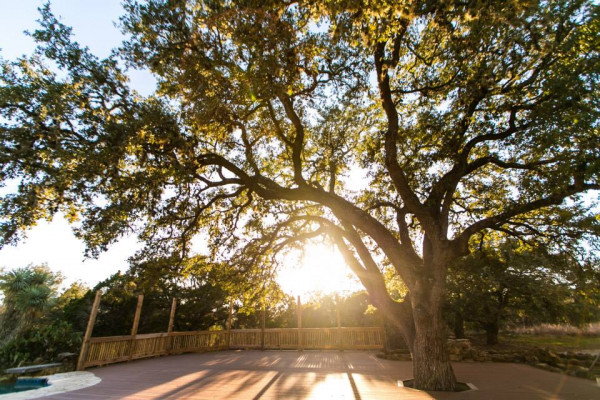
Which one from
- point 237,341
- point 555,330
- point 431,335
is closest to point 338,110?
point 431,335

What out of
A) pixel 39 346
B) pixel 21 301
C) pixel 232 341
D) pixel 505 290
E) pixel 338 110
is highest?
pixel 338 110

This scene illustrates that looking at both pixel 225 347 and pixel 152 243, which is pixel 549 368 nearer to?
pixel 152 243

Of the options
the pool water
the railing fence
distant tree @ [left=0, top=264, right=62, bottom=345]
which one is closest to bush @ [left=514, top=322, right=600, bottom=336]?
the railing fence

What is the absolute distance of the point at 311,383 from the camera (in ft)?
20.3

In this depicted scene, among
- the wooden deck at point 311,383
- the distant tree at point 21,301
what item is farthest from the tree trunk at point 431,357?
the distant tree at point 21,301

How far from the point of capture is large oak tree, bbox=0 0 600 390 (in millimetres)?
4211

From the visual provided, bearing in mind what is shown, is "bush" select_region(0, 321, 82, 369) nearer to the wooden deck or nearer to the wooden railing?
the wooden railing

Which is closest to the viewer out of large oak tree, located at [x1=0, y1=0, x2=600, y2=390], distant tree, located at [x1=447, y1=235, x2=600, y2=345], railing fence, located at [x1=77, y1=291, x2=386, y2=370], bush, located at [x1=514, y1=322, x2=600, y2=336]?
large oak tree, located at [x1=0, y1=0, x2=600, y2=390]

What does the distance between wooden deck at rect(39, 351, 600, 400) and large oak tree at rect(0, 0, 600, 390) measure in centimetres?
115

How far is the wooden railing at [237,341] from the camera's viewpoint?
32.8ft

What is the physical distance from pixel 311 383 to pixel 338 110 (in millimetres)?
6126

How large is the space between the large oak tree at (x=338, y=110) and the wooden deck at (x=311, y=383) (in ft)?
3.78

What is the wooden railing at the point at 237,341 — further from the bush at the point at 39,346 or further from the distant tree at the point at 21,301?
the distant tree at the point at 21,301

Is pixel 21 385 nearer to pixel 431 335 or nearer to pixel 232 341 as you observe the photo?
pixel 232 341
